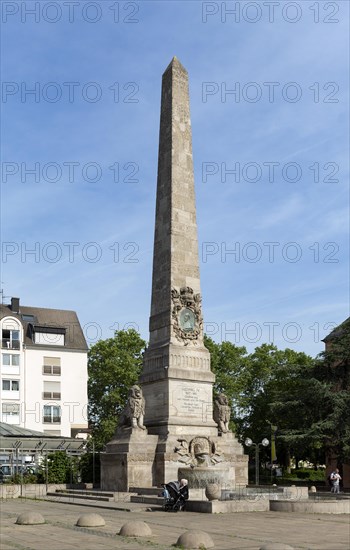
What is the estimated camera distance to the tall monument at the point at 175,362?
3162cm

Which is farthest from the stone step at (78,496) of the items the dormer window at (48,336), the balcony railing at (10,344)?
the dormer window at (48,336)

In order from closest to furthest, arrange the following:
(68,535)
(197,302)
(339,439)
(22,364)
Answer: (68,535) < (197,302) < (339,439) < (22,364)

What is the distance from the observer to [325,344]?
233 feet

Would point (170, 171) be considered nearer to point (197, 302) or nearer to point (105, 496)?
point (197, 302)

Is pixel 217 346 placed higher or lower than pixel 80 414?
higher

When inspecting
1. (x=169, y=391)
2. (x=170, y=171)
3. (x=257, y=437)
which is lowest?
(x=257, y=437)

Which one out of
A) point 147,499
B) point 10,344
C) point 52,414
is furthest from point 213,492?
point 10,344

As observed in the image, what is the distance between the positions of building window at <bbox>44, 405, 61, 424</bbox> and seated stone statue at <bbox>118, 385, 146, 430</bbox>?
34.9m

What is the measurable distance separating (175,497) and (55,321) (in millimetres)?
50457

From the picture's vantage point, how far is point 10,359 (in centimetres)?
6644

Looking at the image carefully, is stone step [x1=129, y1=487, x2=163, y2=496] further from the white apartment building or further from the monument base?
the white apartment building

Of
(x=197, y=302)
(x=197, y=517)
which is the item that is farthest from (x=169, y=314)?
(x=197, y=517)

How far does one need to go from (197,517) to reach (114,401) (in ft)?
150

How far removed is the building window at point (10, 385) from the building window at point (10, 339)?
9.89 ft
